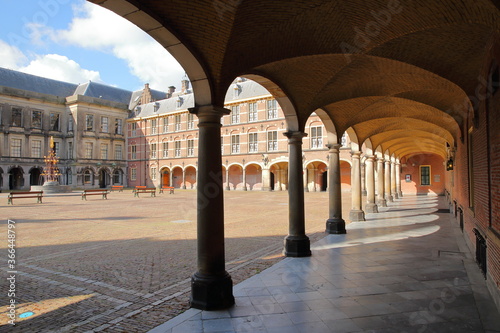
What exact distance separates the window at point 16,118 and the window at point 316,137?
1313 inches

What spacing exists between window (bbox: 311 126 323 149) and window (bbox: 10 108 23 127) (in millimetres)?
→ 33349

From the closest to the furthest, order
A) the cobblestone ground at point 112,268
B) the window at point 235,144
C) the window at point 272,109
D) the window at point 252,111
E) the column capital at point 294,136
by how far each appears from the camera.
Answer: the cobblestone ground at point 112,268 → the column capital at point 294,136 → the window at point 272,109 → the window at point 252,111 → the window at point 235,144

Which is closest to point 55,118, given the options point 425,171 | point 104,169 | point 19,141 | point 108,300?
point 19,141

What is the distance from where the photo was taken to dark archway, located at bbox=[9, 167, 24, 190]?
132 feet

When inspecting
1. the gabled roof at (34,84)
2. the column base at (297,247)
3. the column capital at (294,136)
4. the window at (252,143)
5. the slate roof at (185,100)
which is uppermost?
the gabled roof at (34,84)

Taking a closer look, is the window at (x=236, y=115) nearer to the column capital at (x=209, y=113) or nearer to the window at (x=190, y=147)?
the window at (x=190, y=147)

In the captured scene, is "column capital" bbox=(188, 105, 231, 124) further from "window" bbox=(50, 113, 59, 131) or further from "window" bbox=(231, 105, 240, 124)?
"window" bbox=(50, 113, 59, 131)

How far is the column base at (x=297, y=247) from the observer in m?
6.86

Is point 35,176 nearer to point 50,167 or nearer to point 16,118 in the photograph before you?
point 16,118

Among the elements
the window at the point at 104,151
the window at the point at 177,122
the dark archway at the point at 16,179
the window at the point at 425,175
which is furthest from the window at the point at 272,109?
the dark archway at the point at 16,179

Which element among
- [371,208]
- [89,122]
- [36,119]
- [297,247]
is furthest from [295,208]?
[36,119]

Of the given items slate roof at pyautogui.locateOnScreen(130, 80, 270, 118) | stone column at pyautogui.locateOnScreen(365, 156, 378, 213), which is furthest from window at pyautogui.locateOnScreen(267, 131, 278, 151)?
stone column at pyautogui.locateOnScreen(365, 156, 378, 213)

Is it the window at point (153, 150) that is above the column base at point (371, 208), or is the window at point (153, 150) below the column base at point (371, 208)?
above

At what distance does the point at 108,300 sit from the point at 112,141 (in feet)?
152
